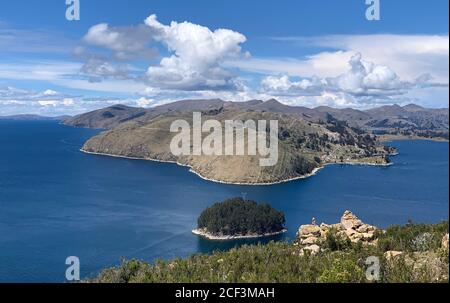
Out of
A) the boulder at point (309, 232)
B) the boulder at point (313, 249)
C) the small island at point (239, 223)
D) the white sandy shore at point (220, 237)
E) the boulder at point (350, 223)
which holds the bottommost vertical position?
the white sandy shore at point (220, 237)

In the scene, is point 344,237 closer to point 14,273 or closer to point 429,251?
point 429,251

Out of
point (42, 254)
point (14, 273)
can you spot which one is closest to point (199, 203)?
point (42, 254)

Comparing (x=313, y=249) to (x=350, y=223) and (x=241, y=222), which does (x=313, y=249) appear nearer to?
(x=350, y=223)

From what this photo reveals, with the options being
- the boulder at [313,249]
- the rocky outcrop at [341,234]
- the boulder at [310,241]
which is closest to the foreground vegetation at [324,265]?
the boulder at [313,249]

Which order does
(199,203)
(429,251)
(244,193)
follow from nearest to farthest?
(429,251), (199,203), (244,193)

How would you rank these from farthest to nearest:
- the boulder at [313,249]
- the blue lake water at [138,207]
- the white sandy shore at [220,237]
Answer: the white sandy shore at [220,237] < the blue lake water at [138,207] < the boulder at [313,249]

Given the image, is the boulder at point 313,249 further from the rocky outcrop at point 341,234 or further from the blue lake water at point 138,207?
the blue lake water at point 138,207

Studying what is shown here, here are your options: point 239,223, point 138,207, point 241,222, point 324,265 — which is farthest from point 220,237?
point 324,265
